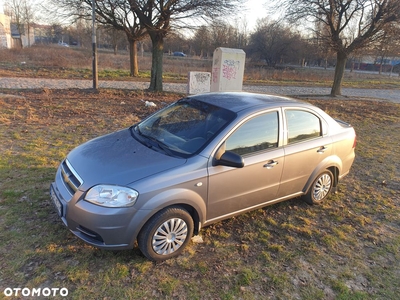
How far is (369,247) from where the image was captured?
375cm

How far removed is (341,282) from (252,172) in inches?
57.0

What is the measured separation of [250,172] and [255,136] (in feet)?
1.48

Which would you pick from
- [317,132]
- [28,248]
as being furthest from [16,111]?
[317,132]

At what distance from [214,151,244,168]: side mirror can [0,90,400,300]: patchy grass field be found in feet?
3.26

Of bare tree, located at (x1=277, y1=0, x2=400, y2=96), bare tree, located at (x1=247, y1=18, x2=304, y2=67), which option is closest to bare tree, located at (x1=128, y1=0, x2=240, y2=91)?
bare tree, located at (x1=277, y1=0, x2=400, y2=96)

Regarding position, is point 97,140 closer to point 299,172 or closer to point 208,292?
point 208,292

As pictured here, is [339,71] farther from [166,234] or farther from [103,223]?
[103,223]

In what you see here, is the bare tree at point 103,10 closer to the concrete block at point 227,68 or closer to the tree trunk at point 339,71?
the concrete block at point 227,68

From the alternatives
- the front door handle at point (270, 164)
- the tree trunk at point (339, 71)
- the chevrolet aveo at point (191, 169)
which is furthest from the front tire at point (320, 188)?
the tree trunk at point (339, 71)

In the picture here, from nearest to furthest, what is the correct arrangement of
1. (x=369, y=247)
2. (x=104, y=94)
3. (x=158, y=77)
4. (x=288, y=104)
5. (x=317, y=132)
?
(x=369, y=247), (x=288, y=104), (x=317, y=132), (x=104, y=94), (x=158, y=77)

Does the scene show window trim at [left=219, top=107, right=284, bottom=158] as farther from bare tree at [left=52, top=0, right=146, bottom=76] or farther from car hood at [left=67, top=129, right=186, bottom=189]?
bare tree at [left=52, top=0, right=146, bottom=76]

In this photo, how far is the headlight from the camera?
9.27 feet

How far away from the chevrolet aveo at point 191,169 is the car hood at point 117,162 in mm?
10

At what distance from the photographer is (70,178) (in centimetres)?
323
